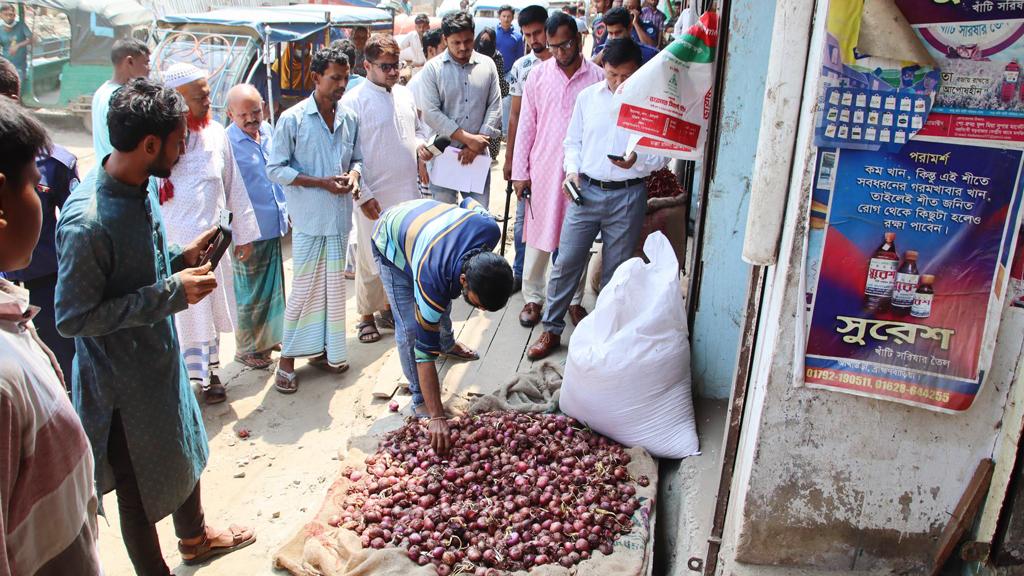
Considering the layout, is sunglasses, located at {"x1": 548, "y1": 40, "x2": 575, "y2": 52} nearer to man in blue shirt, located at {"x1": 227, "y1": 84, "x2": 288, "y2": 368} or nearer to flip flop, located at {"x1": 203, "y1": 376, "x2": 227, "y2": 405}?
man in blue shirt, located at {"x1": 227, "y1": 84, "x2": 288, "y2": 368}

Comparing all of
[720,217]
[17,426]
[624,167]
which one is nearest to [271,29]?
[624,167]

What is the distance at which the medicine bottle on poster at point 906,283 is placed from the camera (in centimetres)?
218

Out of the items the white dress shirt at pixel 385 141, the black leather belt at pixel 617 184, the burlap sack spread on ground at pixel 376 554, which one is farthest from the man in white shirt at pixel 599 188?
the burlap sack spread on ground at pixel 376 554

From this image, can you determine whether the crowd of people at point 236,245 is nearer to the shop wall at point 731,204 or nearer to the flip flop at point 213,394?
the flip flop at point 213,394

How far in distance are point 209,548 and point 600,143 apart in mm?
2820

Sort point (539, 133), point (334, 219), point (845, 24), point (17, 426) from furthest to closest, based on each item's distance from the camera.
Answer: point (539, 133) < point (334, 219) < point (845, 24) < point (17, 426)

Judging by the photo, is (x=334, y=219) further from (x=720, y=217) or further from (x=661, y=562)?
(x=661, y=562)

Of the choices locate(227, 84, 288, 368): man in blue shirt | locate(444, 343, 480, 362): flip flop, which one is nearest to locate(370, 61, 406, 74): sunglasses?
locate(227, 84, 288, 368): man in blue shirt

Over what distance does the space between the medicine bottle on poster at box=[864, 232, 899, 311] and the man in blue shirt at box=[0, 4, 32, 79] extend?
41.8 feet

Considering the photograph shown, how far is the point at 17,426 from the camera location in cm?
141

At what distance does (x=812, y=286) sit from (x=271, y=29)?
814 centimetres

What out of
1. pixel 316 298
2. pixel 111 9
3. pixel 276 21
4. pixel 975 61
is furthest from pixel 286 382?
pixel 111 9

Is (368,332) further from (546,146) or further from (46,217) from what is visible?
(46,217)

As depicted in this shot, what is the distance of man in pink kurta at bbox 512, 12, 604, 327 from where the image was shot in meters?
4.82
